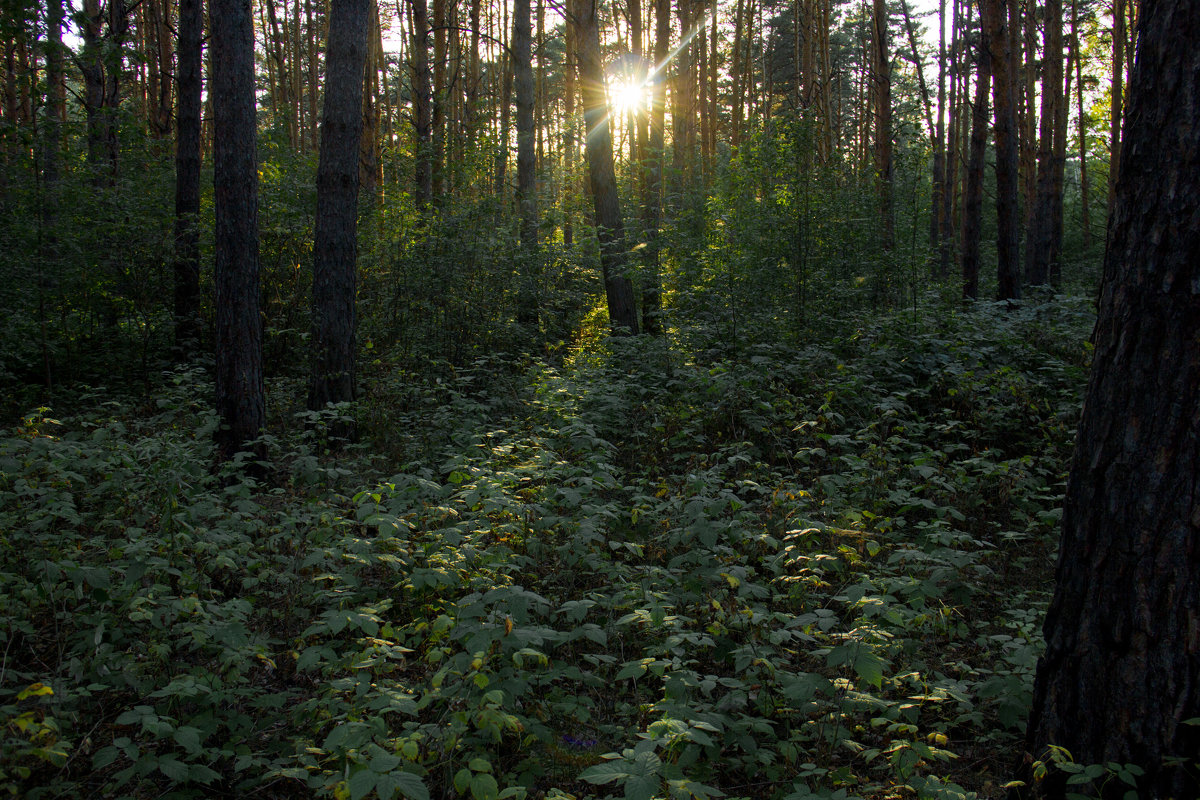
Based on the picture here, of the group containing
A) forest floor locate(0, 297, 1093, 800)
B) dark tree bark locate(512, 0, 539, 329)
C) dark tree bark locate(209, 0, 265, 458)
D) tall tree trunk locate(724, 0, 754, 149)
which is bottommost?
forest floor locate(0, 297, 1093, 800)

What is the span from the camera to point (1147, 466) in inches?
79.4

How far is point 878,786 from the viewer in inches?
95.0

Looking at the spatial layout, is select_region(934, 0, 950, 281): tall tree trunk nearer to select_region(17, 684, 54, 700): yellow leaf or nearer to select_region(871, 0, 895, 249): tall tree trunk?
select_region(871, 0, 895, 249): tall tree trunk

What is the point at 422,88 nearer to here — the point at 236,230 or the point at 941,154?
the point at 236,230

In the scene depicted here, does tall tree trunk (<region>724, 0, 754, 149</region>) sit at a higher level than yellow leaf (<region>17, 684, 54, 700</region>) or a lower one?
higher

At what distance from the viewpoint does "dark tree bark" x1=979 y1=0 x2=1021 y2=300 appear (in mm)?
10258

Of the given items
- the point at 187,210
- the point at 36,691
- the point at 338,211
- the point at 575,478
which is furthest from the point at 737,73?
the point at 36,691

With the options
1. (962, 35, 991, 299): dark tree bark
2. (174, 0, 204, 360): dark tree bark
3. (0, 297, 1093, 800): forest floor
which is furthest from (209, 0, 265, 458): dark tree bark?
(962, 35, 991, 299): dark tree bark

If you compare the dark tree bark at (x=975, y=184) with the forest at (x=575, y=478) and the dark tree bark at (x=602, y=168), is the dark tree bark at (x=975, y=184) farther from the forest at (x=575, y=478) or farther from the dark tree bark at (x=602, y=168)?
the dark tree bark at (x=602, y=168)

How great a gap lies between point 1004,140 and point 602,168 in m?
6.40

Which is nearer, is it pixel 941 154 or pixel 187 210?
pixel 187 210

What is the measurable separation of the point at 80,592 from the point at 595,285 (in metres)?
11.9

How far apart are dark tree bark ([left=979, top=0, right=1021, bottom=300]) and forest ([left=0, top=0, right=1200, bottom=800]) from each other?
0.16 ft

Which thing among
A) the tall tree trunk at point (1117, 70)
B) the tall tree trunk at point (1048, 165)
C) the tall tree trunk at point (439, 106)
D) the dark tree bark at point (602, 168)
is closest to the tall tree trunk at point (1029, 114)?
the tall tree trunk at point (1048, 165)
